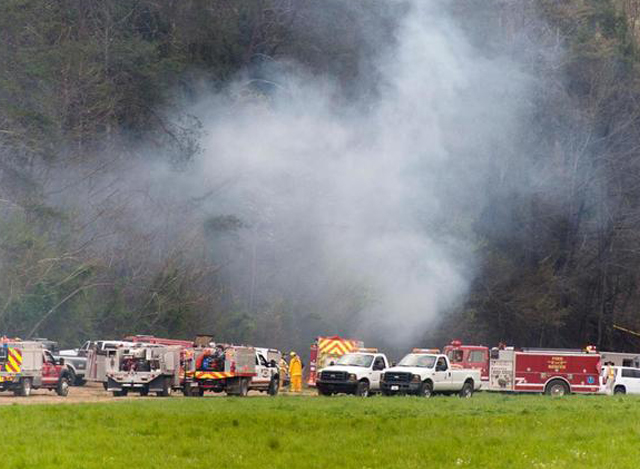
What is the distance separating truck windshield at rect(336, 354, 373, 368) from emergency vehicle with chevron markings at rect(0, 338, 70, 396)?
921 cm

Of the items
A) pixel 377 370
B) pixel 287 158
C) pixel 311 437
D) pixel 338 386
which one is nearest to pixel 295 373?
pixel 377 370

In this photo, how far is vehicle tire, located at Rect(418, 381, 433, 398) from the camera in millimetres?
38156

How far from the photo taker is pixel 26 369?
112ft

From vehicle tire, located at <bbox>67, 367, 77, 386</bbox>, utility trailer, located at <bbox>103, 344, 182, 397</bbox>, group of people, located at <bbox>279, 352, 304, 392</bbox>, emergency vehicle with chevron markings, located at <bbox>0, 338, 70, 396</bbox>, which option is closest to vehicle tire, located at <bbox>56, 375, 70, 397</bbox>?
emergency vehicle with chevron markings, located at <bbox>0, 338, 70, 396</bbox>

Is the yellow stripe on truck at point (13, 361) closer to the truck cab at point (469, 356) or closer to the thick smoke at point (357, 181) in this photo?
the truck cab at point (469, 356)

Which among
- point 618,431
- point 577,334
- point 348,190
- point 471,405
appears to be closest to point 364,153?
point 348,190

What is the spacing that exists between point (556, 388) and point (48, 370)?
18280 mm

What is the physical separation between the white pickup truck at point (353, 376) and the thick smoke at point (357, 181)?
18.5 m

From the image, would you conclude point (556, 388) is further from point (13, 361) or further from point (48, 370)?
point (13, 361)

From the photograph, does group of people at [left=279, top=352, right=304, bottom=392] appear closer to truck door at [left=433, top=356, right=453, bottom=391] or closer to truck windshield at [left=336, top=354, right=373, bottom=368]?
truck windshield at [left=336, top=354, right=373, bottom=368]

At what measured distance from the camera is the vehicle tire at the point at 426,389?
38.2 m

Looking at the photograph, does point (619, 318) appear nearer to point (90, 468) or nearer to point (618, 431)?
point (618, 431)

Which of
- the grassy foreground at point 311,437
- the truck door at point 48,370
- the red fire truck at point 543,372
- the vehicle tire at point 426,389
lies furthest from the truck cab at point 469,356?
the grassy foreground at point 311,437

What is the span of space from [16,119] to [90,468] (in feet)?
122
